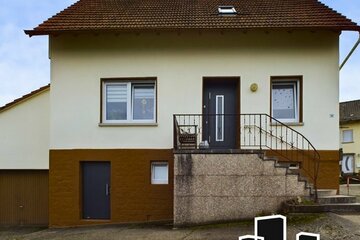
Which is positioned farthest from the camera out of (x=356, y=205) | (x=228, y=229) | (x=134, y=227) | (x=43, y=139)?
(x=43, y=139)

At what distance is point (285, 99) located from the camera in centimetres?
1157

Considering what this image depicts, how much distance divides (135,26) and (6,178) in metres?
7.18

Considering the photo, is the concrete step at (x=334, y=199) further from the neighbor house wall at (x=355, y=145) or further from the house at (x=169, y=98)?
the neighbor house wall at (x=355, y=145)

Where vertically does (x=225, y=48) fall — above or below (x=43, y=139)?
above

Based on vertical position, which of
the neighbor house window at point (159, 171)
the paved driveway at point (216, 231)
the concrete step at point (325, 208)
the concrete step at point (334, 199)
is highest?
the neighbor house window at point (159, 171)

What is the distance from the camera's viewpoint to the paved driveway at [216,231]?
7.89m

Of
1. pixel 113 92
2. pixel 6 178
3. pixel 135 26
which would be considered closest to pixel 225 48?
pixel 135 26

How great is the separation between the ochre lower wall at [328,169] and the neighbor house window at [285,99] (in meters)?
1.26

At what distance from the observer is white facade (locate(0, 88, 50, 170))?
13.4 metres

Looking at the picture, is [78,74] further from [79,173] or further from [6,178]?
[6,178]

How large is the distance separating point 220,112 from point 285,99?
1912 millimetres

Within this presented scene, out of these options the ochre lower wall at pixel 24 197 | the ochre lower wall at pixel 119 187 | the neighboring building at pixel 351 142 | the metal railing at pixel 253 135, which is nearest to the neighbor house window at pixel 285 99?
the metal railing at pixel 253 135

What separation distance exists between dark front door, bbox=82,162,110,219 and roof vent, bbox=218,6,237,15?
5.78m

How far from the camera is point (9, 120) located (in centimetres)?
1360
